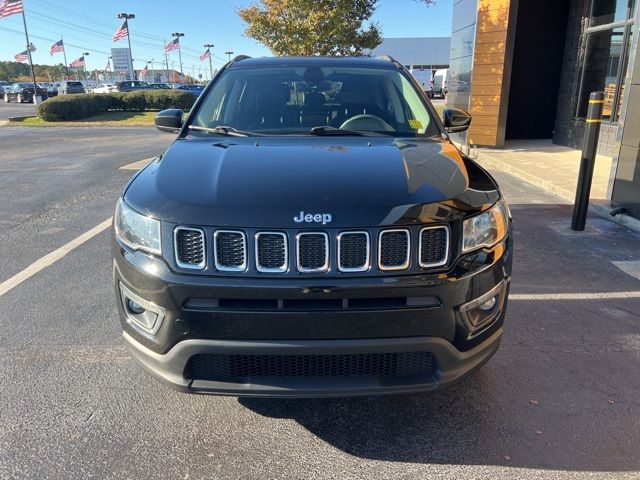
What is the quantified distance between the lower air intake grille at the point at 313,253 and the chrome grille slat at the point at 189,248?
407mm

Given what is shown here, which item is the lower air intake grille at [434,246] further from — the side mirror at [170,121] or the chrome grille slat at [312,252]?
the side mirror at [170,121]

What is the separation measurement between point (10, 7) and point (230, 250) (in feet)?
108

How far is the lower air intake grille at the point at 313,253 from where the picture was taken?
214 centimetres

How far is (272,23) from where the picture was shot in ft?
58.9

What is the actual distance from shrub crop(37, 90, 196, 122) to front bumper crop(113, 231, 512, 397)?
80.6 ft

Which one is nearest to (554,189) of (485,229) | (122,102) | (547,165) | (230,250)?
(547,165)

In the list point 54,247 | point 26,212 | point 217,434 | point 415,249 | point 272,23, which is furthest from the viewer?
point 272,23

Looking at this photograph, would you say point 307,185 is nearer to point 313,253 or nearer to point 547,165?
point 313,253

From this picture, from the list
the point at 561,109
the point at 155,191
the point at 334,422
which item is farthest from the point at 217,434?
the point at 561,109

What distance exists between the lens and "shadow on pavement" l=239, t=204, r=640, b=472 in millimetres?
2455

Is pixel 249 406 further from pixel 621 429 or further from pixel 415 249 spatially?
pixel 621 429

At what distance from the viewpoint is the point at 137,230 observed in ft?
7.67

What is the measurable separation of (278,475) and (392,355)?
2.46 feet

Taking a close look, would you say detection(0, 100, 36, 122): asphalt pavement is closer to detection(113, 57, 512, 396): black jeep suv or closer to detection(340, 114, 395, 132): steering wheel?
detection(340, 114, 395, 132): steering wheel
